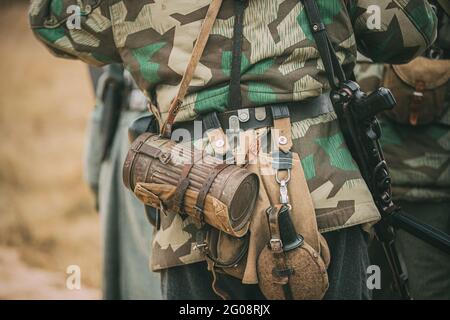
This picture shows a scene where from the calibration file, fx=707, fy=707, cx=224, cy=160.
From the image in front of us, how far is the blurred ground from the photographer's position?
5.22 metres

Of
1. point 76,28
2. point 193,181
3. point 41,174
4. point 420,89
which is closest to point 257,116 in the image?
point 193,181

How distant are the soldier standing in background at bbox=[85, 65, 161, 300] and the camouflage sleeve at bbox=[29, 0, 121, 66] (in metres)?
1.15

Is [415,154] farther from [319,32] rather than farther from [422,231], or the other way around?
[319,32]

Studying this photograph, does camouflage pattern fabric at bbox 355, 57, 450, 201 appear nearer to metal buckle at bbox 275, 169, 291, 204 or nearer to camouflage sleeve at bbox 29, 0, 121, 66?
metal buckle at bbox 275, 169, 291, 204

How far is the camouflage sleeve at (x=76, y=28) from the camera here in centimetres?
223

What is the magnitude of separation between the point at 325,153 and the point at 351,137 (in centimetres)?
16

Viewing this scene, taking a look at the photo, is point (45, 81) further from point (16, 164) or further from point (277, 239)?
point (277, 239)

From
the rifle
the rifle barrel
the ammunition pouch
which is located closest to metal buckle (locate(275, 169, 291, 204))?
the rifle

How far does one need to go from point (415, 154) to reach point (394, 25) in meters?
0.70

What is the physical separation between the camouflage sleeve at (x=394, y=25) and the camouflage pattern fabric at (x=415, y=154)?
1.59ft

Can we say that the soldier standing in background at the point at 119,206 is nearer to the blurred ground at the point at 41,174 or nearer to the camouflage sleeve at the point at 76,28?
the blurred ground at the point at 41,174

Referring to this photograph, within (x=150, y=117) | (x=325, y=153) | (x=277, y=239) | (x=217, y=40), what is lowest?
(x=277, y=239)

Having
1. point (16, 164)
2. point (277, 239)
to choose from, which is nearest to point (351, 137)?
point (277, 239)
